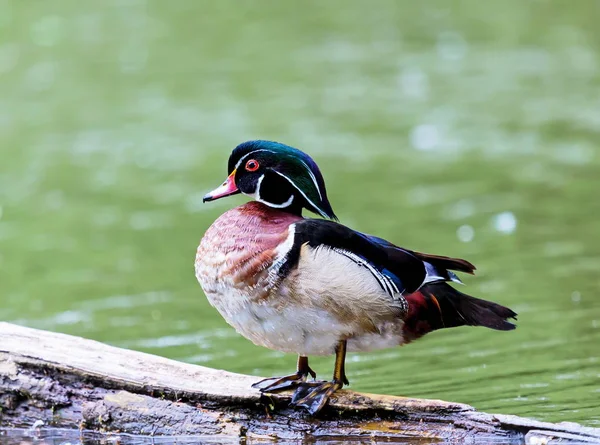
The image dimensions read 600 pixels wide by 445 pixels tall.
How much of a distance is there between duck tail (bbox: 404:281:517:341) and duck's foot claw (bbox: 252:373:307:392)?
19.4 inches

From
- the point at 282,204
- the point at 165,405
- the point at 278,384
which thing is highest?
the point at 282,204

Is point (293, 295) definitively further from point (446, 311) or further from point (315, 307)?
point (446, 311)

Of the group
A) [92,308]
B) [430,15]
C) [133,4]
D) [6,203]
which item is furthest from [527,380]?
[133,4]

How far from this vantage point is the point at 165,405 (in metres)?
4.53

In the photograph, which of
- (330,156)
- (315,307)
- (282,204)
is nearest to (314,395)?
(315,307)

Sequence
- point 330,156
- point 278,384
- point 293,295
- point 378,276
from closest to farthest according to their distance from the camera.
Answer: point 293,295 < point 378,276 < point 278,384 < point 330,156

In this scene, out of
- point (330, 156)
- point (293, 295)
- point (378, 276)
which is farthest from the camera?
point (330, 156)

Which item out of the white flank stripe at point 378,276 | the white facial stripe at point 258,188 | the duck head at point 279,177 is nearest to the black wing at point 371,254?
the white flank stripe at point 378,276

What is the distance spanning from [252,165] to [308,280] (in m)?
0.60

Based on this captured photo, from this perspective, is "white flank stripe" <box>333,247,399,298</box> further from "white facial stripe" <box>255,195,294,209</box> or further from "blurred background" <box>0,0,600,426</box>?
"blurred background" <box>0,0,600,426</box>

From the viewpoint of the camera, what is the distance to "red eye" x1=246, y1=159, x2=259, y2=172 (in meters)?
4.68

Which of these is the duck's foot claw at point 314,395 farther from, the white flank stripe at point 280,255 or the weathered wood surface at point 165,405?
the white flank stripe at point 280,255

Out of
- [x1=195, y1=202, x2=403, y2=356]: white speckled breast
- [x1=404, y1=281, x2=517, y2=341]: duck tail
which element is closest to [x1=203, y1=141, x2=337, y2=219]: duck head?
[x1=195, y1=202, x2=403, y2=356]: white speckled breast

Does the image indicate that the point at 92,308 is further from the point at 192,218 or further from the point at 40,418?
the point at 40,418
